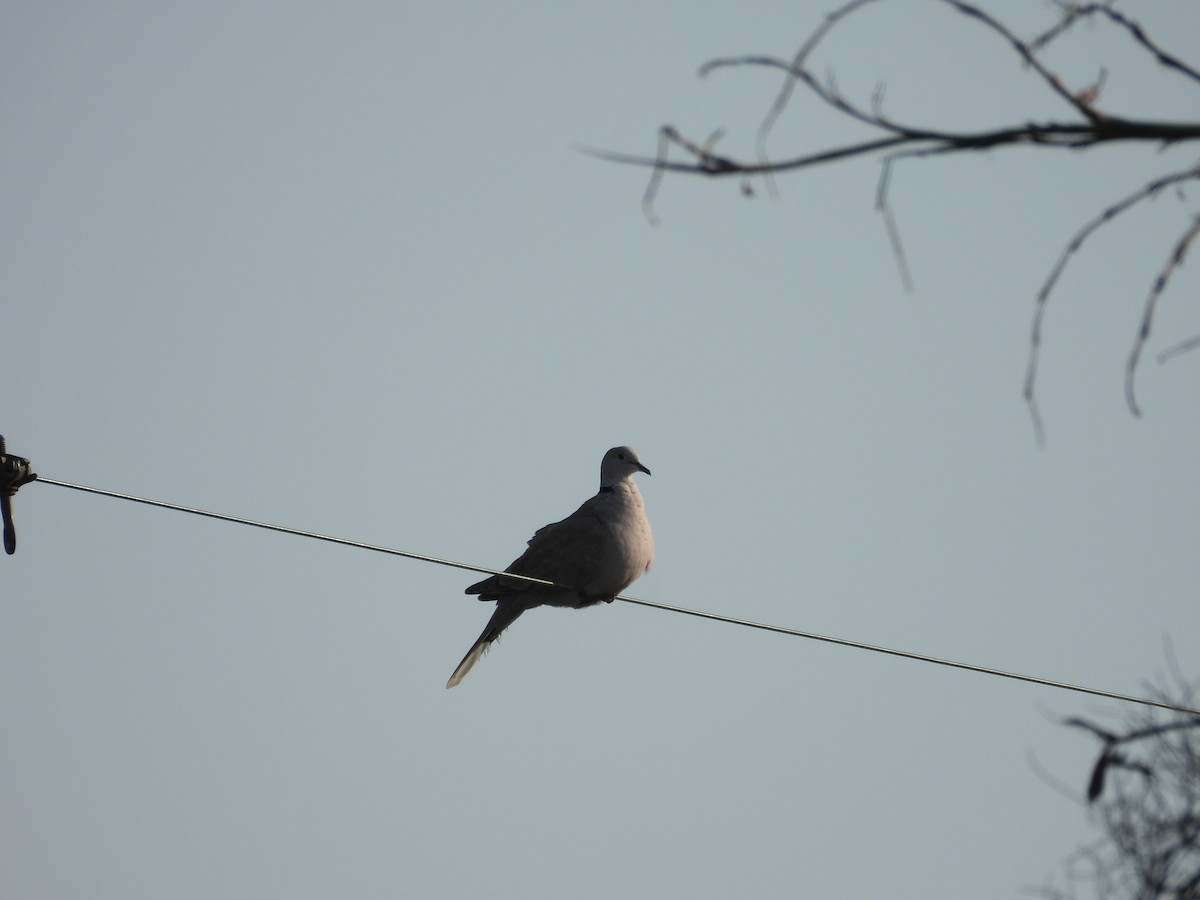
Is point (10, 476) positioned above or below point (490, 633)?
below

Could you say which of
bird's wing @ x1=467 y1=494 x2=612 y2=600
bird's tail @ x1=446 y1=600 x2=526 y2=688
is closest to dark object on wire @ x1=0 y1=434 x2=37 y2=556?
bird's wing @ x1=467 y1=494 x2=612 y2=600

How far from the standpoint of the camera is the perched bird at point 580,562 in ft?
27.1

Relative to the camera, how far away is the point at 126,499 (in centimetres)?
507

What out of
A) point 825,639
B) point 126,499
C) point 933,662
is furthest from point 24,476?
point 933,662

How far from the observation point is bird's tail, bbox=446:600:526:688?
340 inches

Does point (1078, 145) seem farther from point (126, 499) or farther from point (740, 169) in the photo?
point (126, 499)

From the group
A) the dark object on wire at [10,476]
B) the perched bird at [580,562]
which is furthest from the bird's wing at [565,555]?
the dark object on wire at [10,476]

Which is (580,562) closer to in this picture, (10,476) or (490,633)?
(490,633)

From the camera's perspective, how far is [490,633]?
8773 mm

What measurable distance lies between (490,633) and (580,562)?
2.92ft

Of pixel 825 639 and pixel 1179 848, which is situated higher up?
pixel 825 639

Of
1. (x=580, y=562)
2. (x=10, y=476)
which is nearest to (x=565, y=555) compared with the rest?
(x=580, y=562)

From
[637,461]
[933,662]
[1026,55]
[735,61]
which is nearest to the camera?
[1026,55]

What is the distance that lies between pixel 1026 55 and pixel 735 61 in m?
0.38
